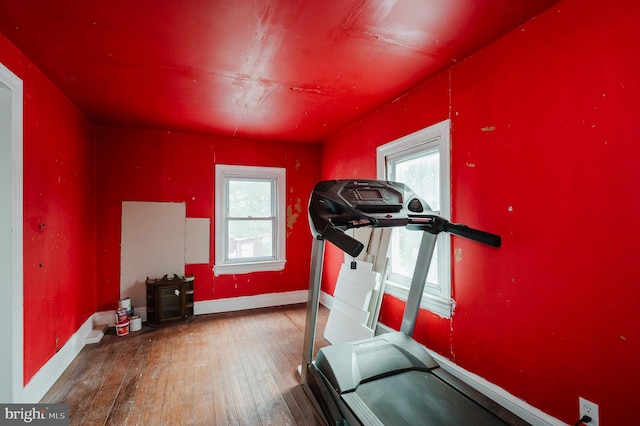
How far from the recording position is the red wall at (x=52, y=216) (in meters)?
1.92

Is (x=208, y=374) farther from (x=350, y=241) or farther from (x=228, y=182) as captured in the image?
(x=228, y=182)

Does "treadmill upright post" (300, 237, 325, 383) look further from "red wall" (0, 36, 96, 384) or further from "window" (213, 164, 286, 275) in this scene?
"window" (213, 164, 286, 275)

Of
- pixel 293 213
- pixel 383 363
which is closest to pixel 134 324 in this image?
pixel 293 213

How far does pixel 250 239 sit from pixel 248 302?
2.77 feet

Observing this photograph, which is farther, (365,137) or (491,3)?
(365,137)

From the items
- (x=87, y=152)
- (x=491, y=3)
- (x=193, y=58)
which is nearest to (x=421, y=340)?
(x=491, y=3)

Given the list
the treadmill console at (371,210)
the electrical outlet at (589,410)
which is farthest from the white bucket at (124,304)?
the electrical outlet at (589,410)

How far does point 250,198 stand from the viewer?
4043mm

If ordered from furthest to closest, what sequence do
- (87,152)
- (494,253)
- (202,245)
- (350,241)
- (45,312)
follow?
1. (202,245)
2. (87,152)
3. (45,312)
4. (494,253)
5. (350,241)

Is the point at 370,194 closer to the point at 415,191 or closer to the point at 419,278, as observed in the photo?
the point at 419,278

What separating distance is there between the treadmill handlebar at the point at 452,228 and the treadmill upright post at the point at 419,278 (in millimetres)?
108

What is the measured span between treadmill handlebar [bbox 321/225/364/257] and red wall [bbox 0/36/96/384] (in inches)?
77.6

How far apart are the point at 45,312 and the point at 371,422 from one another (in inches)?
94.1

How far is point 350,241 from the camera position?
138 cm
